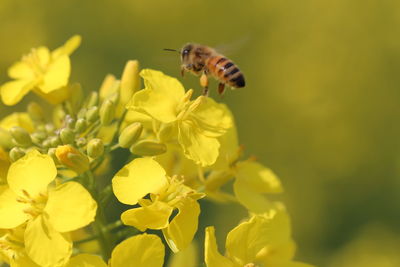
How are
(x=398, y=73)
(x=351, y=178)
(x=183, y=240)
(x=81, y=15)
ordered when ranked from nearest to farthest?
(x=183, y=240)
(x=351, y=178)
(x=398, y=73)
(x=81, y=15)

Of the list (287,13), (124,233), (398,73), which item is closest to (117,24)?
(287,13)

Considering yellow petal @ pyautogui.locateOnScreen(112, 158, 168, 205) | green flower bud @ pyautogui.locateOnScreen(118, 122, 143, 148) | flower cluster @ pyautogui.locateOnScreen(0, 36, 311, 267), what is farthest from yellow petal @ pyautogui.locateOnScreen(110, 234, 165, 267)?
green flower bud @ pyautogui.locateOnScreen(118, 122, 143, 148)

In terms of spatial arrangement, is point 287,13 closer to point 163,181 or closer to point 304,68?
point 304,68

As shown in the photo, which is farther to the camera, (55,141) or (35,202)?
(55,141)

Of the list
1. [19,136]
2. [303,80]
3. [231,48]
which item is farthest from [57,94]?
[303,80]

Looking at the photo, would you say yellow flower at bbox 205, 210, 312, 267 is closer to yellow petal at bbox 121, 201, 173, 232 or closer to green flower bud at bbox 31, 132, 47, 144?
yellow petal at bbox 121, 201, 173, 232

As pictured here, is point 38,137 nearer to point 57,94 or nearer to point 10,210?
point 57,94

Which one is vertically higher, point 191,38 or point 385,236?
point 191,38
